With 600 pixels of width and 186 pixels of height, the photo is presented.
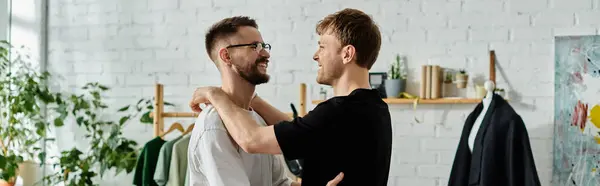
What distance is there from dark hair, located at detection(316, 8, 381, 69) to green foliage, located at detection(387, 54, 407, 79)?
197cm

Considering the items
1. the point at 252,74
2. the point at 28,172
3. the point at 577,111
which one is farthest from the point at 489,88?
the point at 28,172

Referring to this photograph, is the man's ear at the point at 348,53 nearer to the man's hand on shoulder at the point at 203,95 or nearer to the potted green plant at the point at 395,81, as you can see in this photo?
the man's hand on shoulder at the point at 203,95

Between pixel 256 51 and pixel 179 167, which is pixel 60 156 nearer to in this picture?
pixel 179 167

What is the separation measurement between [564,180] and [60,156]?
3.22m

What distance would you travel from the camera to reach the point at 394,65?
4.14 meters

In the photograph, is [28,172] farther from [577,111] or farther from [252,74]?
[577,111]

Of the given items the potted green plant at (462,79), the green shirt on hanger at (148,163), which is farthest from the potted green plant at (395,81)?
the green shirt on hanger at (148,163)

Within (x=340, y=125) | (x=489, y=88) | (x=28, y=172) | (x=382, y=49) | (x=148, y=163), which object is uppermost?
(x=382, y=49)

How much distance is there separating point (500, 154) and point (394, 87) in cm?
75

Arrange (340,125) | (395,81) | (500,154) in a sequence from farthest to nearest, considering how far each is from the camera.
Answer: (395,81) → (500,154) → (340,125)

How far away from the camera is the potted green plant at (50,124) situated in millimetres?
4602

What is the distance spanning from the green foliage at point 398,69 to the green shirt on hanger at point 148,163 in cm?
132

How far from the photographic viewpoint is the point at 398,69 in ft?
13.5

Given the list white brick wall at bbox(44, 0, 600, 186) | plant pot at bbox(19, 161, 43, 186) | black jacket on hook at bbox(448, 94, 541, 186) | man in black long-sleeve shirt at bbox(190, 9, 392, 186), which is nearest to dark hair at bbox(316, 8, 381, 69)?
man in black long-sleeve shirt at bbox(190, 9, 392, 186)
